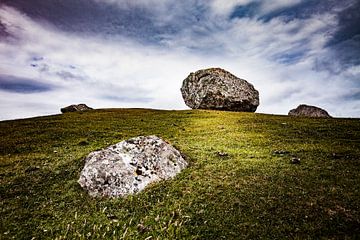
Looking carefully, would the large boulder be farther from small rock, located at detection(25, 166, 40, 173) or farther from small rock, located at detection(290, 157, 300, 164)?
small rock, located at detection(25, 166, 40, 173)

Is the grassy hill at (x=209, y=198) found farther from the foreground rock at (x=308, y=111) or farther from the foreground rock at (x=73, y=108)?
the foreground rock at (x=73, y=108)

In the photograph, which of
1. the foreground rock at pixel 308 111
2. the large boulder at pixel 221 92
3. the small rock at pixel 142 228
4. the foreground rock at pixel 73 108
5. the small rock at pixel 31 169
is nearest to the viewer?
the small rock at pixel 142 228

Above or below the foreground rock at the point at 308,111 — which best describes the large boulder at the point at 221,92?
above

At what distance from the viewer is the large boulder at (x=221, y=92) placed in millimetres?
62406

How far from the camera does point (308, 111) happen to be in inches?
2655

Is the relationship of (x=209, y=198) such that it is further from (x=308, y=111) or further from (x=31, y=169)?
(x=308, y=111)

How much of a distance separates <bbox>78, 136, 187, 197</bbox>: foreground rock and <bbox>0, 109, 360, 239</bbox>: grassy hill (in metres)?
0.67

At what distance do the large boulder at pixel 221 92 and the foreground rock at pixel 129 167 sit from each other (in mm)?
44763

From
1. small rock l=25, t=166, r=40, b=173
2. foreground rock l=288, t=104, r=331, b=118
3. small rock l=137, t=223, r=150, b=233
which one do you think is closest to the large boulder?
foreground rock l=288, t=104, r=331, b=118

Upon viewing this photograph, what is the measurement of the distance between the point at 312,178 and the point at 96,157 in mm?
13490

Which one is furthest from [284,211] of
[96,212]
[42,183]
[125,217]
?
[42,183]

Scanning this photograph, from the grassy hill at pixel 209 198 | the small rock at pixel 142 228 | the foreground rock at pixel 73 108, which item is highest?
the foreground rock at pixel 73 108

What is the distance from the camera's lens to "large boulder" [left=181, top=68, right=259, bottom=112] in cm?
6241

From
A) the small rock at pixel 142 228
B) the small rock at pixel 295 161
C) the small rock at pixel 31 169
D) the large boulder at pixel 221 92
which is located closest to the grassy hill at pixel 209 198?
the small rock at pixel 142 228
